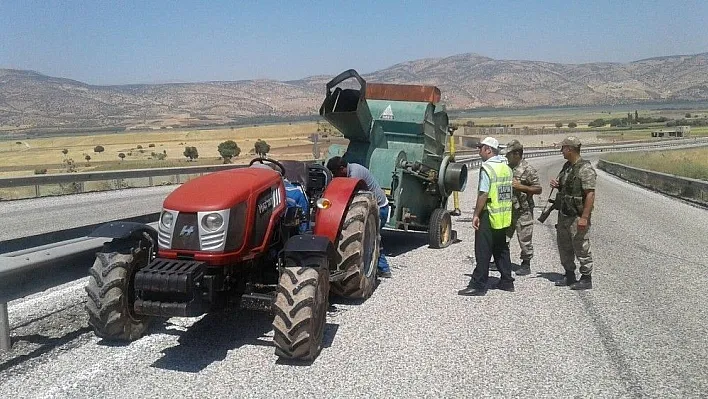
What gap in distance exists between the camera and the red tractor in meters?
5.45

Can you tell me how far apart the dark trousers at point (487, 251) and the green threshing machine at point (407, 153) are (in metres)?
2.87

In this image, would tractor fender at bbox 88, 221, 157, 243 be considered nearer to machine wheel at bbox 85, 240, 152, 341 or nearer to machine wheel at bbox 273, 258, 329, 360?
machine wheel at bbox 85, 240, 152, 341

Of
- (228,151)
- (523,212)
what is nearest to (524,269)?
(523,212)

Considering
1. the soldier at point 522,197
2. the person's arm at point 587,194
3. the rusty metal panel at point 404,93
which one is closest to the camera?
the person's arm at point 587,194

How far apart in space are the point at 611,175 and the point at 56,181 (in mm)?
27907

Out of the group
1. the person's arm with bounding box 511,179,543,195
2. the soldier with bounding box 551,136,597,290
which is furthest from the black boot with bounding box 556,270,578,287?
the person's arm with bounding box 511,179,543,195

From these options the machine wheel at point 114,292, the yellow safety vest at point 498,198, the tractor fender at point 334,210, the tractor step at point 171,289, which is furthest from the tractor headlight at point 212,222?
the yellow safety vest at point 498,198

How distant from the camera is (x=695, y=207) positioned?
1914 centimetres

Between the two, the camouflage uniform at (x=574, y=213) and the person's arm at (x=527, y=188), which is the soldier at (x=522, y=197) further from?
the camouflage uniform at (x=574, y=213)

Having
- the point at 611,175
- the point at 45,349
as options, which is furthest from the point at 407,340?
the point at 611,175

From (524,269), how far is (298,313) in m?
4.99

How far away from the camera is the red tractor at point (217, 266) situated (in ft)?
17.9

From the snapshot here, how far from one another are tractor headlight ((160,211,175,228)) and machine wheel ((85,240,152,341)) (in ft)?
1.60

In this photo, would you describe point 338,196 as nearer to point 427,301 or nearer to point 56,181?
point 427,301
